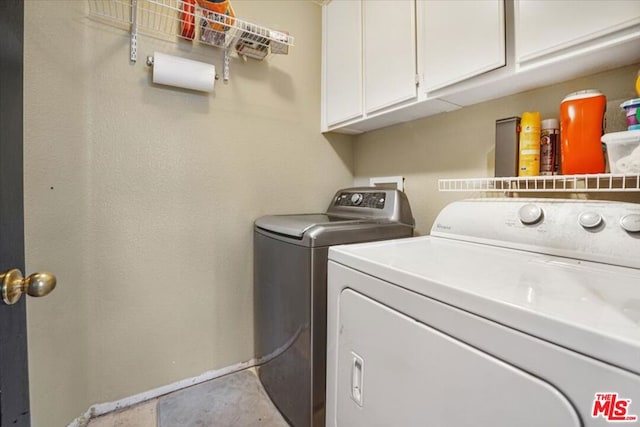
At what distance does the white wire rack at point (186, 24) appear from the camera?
1364 mm

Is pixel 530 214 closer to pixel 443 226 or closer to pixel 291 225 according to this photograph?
pixel 443 226

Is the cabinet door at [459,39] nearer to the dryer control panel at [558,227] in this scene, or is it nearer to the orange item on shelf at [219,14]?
the dryer control panel at [558,227]

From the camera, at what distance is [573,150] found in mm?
991

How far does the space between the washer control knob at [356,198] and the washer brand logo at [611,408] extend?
4.52 feet

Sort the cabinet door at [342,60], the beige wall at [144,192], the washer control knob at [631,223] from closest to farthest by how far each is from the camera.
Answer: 1. the washer control knob at [631,223]
2. the beige wall at [144,192]
3. the cabinet door at [342,60]

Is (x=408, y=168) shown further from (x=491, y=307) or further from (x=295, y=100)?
(x=491, y=307)

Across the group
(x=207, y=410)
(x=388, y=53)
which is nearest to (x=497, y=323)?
(x=388, y=53)

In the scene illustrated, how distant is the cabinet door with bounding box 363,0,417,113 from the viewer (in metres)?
1.35

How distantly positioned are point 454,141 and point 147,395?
2143mm

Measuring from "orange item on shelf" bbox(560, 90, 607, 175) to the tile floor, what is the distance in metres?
1.66

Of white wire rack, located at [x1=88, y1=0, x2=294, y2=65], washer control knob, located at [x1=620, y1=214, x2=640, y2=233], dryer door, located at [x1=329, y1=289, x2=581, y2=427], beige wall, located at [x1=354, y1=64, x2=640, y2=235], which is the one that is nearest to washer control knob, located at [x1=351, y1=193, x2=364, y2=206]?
beige wall, located at [x1=354, y1=64, x2=640, y2=235]


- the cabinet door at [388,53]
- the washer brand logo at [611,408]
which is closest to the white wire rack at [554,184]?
the cabinet door at [388,53]

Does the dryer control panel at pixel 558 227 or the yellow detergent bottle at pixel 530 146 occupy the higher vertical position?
the yellow detergent bottle at pixel 530 146

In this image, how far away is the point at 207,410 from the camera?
1.45 metres
